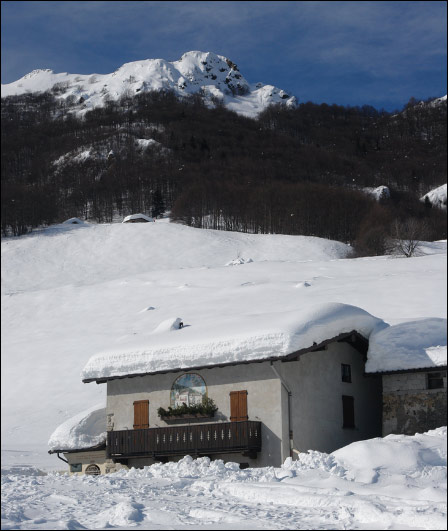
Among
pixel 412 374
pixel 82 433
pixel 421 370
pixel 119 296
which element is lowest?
pixel 82 433

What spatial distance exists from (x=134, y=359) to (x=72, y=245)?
41.3 m

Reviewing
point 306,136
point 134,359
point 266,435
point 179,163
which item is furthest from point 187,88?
point 179,163

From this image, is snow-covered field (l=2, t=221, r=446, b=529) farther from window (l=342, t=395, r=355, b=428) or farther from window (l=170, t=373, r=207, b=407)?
window (l=342, t=395, r=355, b=428)

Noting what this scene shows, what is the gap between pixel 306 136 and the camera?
30.1m

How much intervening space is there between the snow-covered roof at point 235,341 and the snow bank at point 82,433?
74.7 inches

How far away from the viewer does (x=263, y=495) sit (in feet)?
40.5

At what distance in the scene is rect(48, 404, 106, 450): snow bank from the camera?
75.0 ft

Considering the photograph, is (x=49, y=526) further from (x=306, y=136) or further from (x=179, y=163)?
(x=179, y=163)

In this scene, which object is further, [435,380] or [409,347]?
[409,347]

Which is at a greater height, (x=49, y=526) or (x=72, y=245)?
(x=72, y=245)

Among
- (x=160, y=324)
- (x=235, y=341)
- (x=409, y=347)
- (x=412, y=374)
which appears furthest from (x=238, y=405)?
(x=160, y=324)

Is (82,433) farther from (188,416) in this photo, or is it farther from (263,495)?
(263,495)

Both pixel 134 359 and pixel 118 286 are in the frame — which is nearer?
pixel 134 359

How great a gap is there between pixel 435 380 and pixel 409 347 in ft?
3.65
